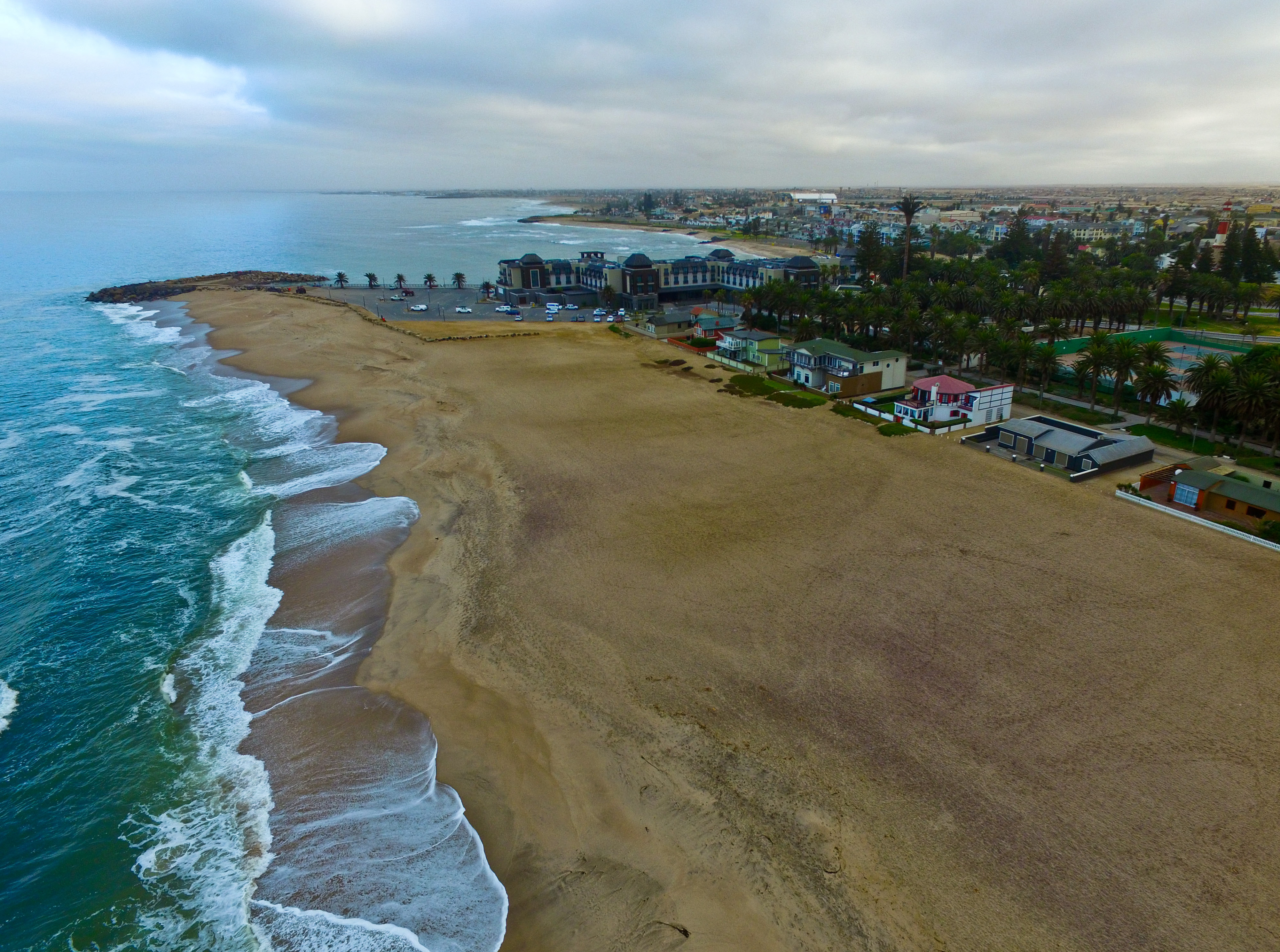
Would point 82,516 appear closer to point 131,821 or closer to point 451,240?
point 131,821

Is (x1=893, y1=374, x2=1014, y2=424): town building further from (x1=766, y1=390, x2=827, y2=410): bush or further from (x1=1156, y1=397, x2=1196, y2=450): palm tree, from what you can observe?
(x1=1156, y1=397, x2=1196, y2=450): palm tree

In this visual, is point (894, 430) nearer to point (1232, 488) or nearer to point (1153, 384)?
point (1153, 384)

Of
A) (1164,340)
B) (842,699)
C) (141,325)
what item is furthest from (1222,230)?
(141,325)

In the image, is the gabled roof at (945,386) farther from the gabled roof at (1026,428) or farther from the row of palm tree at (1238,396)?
the row of palm tree at (1238,396)

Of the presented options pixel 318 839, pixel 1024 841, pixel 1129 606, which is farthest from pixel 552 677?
pixel 1129 606


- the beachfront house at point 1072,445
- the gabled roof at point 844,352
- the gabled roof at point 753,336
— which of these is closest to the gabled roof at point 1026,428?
the beachfront house at point 1072,445
